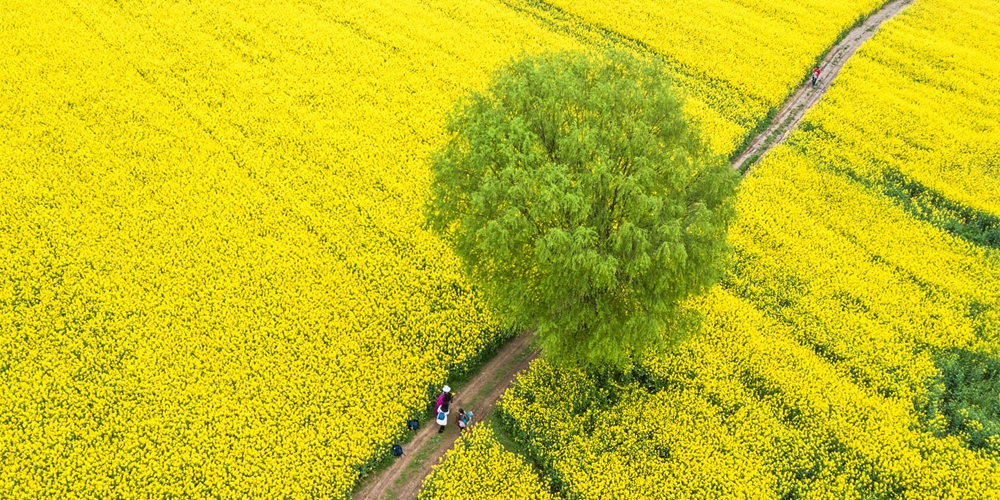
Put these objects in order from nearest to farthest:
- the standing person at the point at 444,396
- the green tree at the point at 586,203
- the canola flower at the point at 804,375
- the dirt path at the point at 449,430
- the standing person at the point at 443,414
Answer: the green tree at the point at 586,203 → the dirt path at the point at 449,430 → the canola flower at the point at 804,375 → the standing person at the point at 444,396 → the standing person at the point at 443,414

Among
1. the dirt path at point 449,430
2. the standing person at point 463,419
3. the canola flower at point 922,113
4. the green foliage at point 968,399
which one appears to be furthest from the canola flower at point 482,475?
Answer: the canola flower at point 922,113

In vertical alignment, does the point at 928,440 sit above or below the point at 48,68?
below

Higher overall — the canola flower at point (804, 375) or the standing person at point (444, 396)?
the canola flower at point (804, 375)

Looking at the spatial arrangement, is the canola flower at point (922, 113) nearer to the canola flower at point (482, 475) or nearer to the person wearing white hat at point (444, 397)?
the canola flower at point (482, 475)

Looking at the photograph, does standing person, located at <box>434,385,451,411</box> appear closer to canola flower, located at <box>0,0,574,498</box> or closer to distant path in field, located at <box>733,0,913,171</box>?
canola flower, located at <box>0,0,574,498</box>

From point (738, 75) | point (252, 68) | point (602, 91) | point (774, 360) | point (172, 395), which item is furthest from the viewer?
point (738, 75)

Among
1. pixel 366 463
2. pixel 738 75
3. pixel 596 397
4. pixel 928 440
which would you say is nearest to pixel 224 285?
pixel 366 463

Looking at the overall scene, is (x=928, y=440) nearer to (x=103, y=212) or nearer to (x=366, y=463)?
(x=366, y=463)

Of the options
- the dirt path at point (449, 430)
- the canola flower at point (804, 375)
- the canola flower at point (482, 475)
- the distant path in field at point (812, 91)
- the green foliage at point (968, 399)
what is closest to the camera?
the canola flower at point (482, 475)
